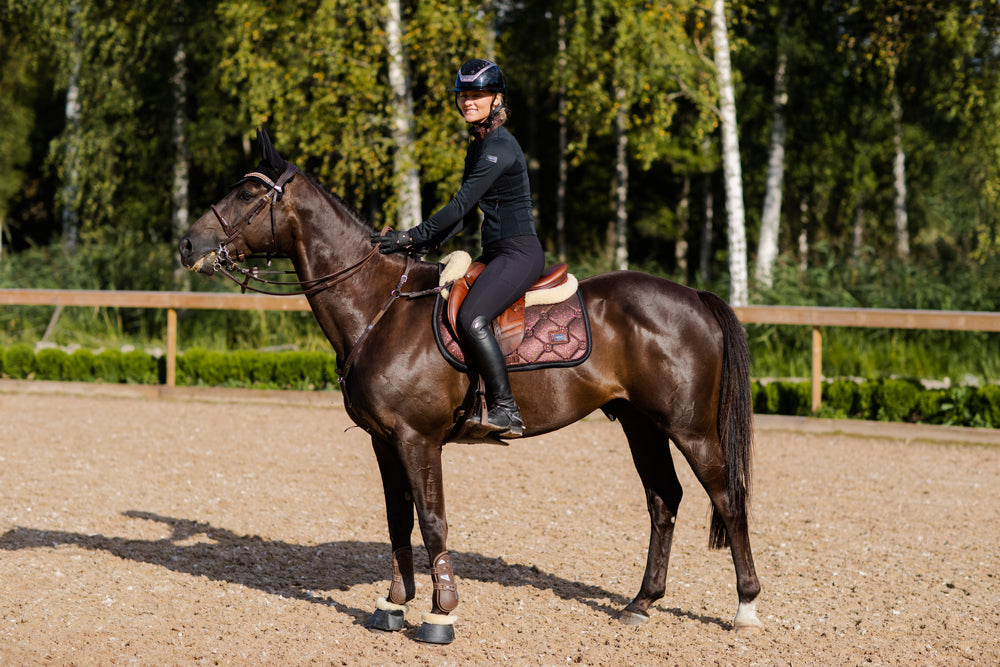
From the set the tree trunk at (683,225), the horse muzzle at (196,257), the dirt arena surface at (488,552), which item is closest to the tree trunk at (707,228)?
the tree trunk at (683,225)

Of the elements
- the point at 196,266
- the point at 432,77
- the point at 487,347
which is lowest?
the point at 487,347

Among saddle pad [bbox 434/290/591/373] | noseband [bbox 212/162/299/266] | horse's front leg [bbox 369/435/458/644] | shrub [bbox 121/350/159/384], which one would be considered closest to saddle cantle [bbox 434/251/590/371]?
saddle pad [bbox 434/290/591/373]

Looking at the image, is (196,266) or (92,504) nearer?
(196,266)

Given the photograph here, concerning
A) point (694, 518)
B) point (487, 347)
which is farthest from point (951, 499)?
point (487, 347)

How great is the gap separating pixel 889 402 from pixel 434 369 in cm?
739

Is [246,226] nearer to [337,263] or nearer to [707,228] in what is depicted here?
[337,263]

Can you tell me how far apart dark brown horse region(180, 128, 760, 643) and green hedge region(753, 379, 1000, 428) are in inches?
240

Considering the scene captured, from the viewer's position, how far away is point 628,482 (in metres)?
8.48

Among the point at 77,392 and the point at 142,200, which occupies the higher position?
the point at 142,200

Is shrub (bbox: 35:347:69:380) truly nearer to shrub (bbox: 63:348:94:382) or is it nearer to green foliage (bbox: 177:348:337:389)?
shrub (bbox: 63:348:94:382)

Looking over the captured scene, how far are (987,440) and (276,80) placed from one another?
12.1 metres

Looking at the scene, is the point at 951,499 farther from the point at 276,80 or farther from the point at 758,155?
the point at 758,155

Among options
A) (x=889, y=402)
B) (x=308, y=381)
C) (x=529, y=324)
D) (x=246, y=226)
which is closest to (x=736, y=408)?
(x=529, y=324)

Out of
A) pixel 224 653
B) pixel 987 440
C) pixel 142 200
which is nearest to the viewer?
pixel 224 653
